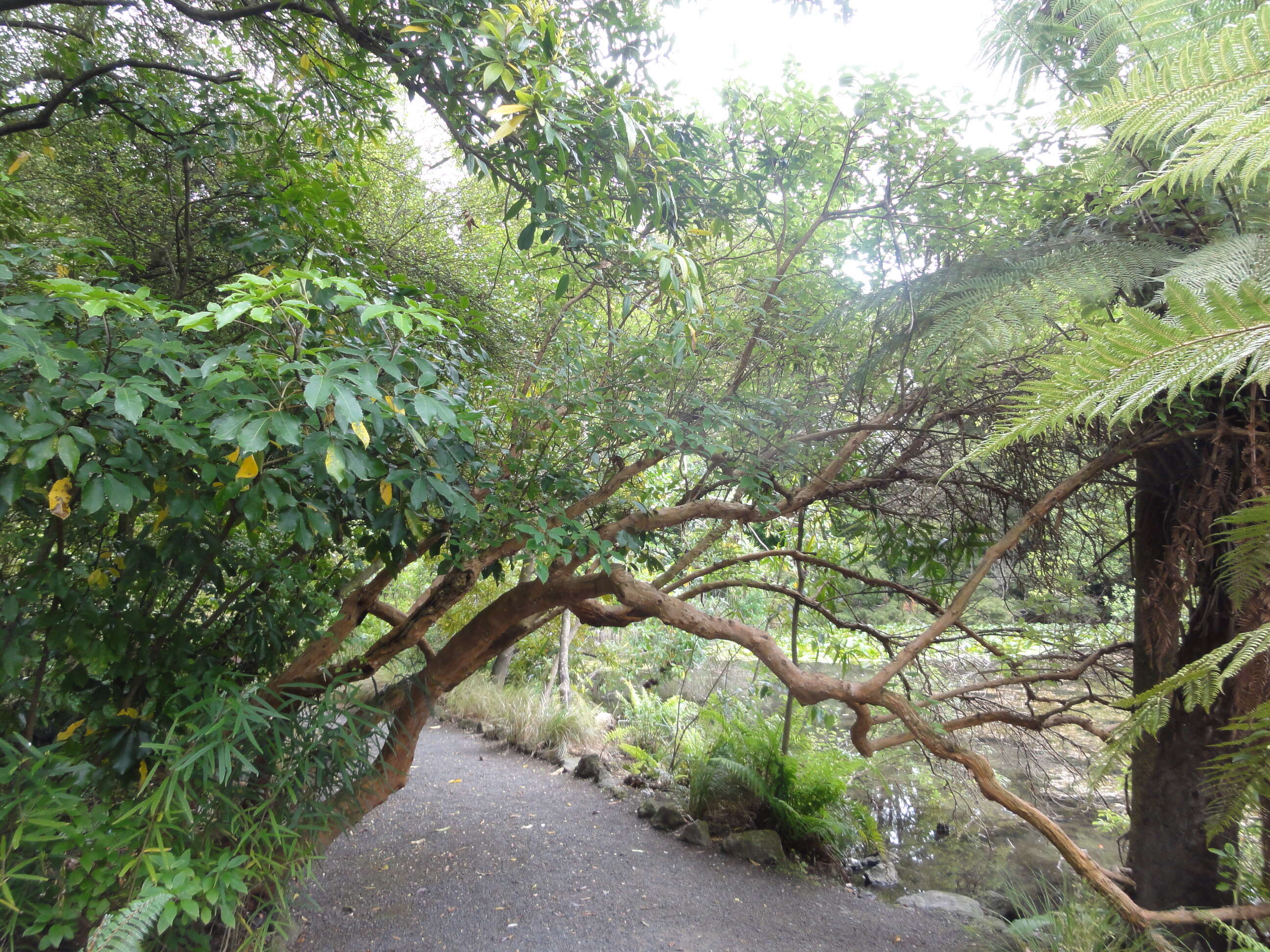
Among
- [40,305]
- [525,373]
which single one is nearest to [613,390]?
[525,373]

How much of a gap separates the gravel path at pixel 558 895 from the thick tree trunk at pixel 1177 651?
1.56 meters

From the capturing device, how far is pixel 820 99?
2676 mm

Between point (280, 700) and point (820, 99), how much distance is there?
11.4 ft

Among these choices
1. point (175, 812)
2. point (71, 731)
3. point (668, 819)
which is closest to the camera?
point (175, 812)

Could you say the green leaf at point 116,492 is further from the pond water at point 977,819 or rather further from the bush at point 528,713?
the bush at point 528,713

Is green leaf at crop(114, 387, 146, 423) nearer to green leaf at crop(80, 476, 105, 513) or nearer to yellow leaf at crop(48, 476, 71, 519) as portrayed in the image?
green leaf at crop(80, 476, 105, 513)

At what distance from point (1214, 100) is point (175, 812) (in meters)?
2.79

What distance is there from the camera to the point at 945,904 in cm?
396

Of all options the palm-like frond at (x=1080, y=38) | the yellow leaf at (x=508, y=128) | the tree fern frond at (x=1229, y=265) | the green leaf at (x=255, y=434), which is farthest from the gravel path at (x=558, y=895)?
the palm-like frond at (x=1080, y=38)

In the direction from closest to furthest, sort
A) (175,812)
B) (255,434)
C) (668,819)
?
1. (255,434)
2. (175,812)
3. (668,819)

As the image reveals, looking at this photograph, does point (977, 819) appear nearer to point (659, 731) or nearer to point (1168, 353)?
point (659, 731)

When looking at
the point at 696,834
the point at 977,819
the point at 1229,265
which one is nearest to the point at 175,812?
the point at 1229,265

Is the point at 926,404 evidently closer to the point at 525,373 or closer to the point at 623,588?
the point at 623,588

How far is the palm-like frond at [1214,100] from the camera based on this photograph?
706 mm
